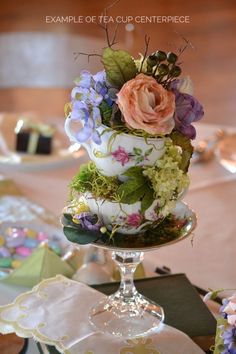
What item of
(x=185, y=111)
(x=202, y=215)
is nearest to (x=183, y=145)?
(x=185, y=111)

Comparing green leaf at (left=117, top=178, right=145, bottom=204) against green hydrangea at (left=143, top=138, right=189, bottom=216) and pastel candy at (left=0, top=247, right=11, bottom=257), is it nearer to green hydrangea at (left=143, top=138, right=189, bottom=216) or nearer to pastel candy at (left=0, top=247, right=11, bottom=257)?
green hydrangea at (left=143, top=138, right=189, bottom=216)

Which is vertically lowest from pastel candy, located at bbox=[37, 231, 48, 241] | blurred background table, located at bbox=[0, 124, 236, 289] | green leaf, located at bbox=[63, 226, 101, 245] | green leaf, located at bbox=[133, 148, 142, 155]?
pastel candy, located at bbox=[37, 231, 48, 241]

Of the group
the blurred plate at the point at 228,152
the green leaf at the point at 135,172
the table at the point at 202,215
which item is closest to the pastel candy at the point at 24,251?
the table at the point at 202,215

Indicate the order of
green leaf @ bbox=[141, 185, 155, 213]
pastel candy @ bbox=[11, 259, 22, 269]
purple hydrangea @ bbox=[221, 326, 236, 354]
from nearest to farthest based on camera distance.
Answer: purple hydrangea @ bbox=[221, 326, 236, 354]
green leaf @ bbox=[141, 185, 155, 213]
pastel candy @ bbox=[11, 259, 22, 269]

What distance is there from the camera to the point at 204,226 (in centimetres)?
120

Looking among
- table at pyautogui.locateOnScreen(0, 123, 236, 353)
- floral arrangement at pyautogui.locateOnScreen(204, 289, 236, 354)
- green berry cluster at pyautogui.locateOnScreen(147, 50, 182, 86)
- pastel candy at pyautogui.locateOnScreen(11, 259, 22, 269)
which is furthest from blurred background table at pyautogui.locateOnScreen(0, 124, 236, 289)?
green berry cluster at pyautogui.locateOnScreen(147, 50, 182, 86)

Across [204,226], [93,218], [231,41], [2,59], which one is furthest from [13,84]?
[231,41]

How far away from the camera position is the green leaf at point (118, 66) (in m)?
0.69

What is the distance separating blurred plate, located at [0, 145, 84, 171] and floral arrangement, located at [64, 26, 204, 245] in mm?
667

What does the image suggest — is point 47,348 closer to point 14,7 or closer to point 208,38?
point 208,38

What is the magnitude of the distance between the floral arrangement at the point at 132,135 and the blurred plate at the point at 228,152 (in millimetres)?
716

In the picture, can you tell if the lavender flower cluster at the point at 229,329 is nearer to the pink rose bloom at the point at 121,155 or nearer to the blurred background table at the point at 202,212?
the pink rose bloom at the point at 121,155

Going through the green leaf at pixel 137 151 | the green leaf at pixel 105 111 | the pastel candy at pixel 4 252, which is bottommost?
the pastel candy at pixel 4 252

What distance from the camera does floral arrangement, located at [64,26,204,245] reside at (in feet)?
2.25
